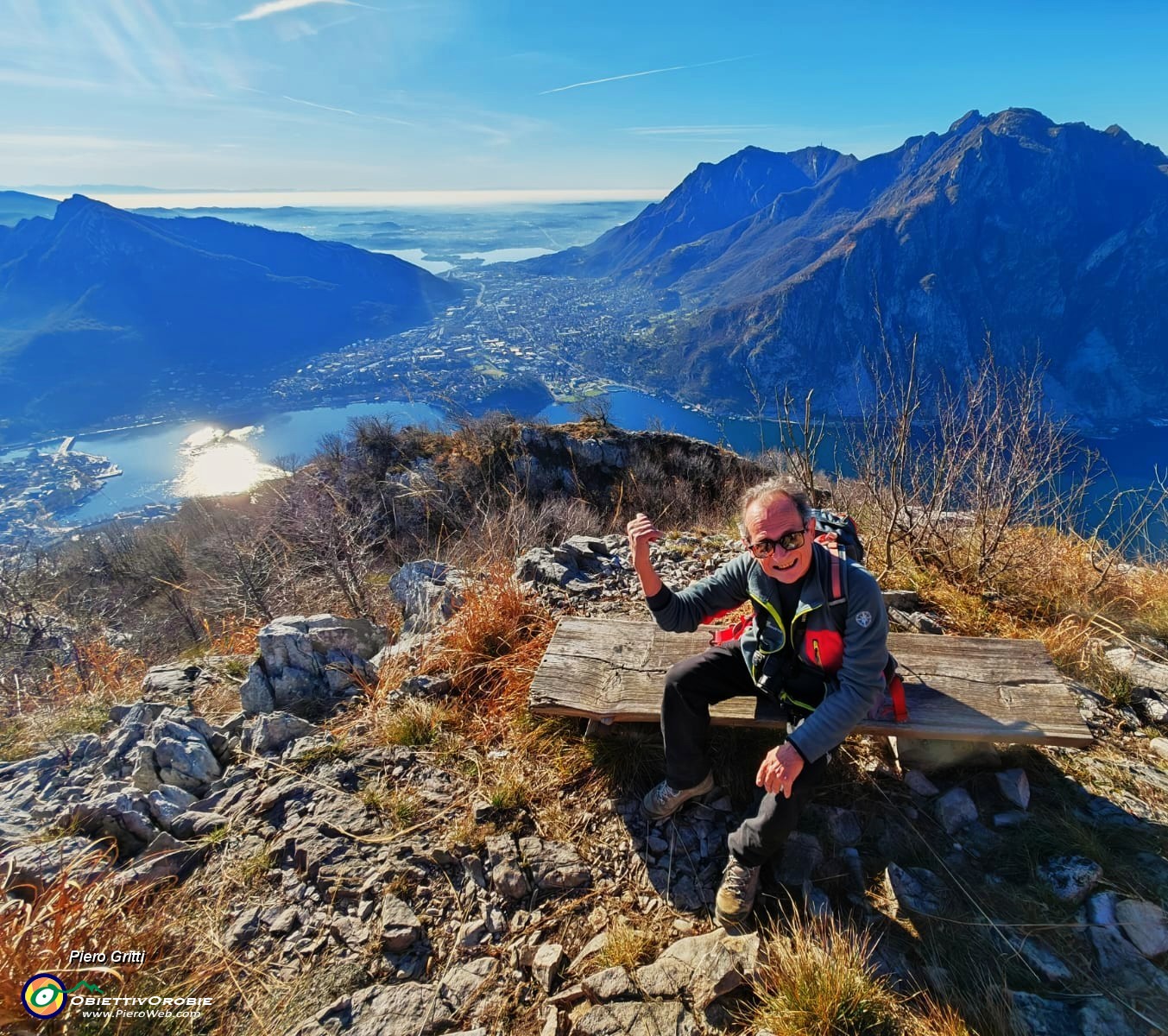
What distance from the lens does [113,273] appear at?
497 ft

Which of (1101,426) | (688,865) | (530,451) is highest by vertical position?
(688,865)

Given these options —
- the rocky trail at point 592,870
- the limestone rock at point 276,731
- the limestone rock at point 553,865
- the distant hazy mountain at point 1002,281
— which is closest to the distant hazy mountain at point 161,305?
the distant hazy mountain at point 1002,281

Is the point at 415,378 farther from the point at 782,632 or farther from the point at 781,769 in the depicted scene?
the point at 781,769

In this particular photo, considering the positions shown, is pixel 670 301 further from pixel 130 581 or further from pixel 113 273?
pixel 130 581

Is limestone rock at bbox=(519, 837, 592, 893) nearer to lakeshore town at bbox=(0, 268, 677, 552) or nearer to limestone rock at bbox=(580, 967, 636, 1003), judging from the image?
limestone rock at bbox=(580, 967, 636, 1003)

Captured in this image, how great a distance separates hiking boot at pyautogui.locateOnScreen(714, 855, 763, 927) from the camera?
2451mm

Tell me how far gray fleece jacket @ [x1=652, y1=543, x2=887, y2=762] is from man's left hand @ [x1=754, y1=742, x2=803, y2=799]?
0.05 meters

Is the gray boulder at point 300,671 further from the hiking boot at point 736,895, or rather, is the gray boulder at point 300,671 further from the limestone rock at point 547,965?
the hiking boot at point 736,895

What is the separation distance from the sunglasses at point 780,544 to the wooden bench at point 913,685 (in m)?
0.94

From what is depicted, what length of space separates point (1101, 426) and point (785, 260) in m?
98.8

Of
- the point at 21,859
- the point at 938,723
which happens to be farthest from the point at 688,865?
the point at 21,859

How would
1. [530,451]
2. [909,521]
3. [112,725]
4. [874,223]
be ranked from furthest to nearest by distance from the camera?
[874,223] < [530,451] < [909,521] < [112,725]

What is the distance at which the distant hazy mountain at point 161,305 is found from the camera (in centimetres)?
12025

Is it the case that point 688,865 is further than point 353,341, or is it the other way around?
point 353,341
